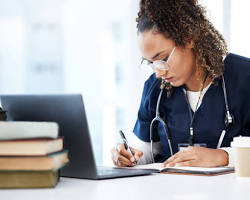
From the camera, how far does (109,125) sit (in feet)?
12.2

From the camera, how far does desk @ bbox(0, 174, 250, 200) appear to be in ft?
3.25

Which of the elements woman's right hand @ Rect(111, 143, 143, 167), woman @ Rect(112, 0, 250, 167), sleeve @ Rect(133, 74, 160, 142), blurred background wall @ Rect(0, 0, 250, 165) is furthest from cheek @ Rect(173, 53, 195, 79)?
blurred background wall @ Rect(0, 0, 250, 165)

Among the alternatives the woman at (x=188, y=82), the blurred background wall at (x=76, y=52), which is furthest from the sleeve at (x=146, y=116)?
the blurred background wall at (x=76, y=52)

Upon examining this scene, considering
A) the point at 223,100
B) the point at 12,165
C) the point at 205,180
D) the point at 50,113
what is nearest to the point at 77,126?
the point at 50,113

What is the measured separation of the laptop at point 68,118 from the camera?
115 cm

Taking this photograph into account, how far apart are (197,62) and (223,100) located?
22 cm

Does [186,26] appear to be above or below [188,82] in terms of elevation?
above

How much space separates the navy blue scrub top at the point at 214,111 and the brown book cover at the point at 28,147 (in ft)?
3.25

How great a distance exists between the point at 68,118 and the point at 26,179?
0.63 feet

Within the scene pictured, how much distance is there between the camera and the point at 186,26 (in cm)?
199

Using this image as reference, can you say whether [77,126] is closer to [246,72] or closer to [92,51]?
[246,72]

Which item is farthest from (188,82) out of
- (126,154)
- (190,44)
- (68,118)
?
(68,118)

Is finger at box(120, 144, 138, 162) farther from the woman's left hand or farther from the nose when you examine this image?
the nose

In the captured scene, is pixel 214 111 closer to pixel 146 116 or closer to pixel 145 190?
pixel 146 116
